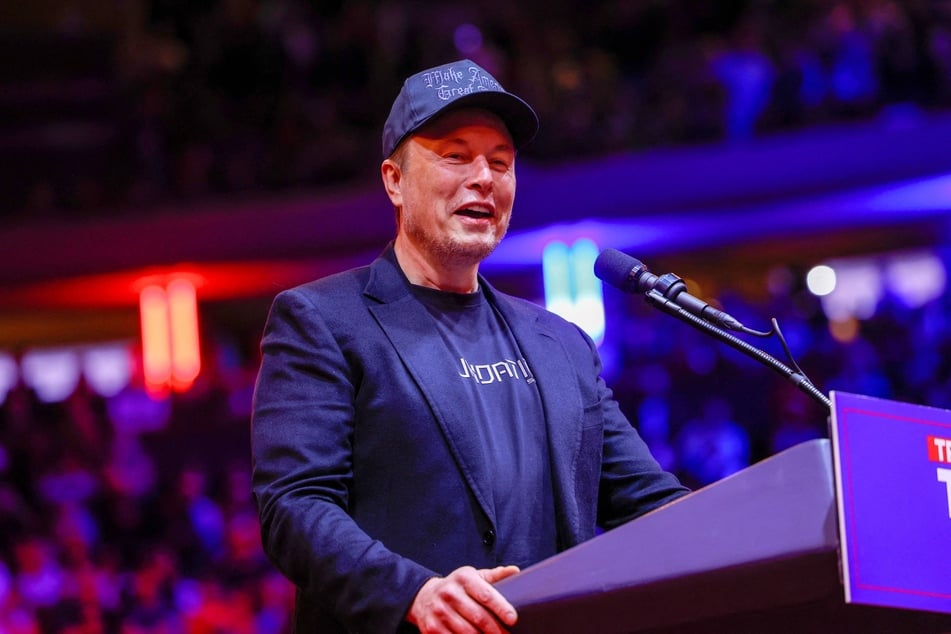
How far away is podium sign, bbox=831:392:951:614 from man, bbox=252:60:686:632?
391mm

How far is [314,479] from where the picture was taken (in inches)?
68.4

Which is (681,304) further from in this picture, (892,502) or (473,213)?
(892,502)

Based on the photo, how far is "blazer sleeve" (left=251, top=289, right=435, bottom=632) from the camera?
1586 millimetres

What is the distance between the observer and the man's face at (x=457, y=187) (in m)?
2.04

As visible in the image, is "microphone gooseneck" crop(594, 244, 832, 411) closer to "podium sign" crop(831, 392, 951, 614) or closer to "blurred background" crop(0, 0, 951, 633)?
"podium sign" crop(831, 392, 951, 614)

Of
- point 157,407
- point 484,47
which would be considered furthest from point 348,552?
point 484,47

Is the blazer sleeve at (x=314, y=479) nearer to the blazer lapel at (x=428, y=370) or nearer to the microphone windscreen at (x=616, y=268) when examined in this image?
the blazer lapel at (x=428, y=370)

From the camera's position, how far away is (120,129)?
10398 millimetres

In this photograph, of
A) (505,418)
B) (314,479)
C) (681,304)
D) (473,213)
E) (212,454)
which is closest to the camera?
(314,479)

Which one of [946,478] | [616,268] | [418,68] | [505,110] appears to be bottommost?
[946,478]

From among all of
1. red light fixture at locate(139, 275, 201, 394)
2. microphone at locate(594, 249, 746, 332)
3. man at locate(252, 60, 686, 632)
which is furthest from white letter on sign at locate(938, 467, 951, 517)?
red light fixture at locate(139, 275, 201, 394)

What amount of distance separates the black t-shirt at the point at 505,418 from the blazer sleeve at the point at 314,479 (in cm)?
20

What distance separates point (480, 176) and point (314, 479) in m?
0.58

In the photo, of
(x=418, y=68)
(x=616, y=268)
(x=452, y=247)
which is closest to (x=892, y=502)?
(x=616, y=268)
